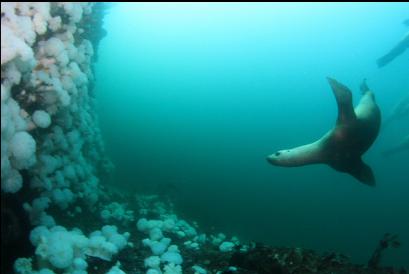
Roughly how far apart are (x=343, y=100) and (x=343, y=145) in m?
0.89

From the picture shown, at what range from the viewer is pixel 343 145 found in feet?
24.0

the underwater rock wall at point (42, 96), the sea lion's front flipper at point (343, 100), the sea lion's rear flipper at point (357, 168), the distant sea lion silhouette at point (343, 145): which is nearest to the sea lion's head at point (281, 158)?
the distant sea lion silhouette at point (343, 145)

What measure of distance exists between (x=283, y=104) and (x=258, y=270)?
80.3m

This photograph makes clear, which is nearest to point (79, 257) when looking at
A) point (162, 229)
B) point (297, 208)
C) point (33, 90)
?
point (33, 90)

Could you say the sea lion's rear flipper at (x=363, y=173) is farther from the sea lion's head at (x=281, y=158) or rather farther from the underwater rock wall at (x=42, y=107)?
the underwater rock wall at (x=42, y=107)

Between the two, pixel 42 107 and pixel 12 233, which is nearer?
pixel 12 233

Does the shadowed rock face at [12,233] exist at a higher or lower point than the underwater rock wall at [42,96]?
lower

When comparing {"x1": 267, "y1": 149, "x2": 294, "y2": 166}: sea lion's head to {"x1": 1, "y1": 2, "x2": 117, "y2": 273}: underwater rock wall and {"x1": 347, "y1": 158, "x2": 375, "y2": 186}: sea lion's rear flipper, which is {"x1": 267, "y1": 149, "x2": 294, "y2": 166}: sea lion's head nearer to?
{"x1": 347, "y1": 158, "x2": 375, "y2": 186}: sea lion's rear flipper

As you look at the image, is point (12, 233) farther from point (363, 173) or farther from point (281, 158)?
point (363, 173)

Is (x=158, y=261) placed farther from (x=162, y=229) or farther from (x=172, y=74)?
(x=172, y=74)

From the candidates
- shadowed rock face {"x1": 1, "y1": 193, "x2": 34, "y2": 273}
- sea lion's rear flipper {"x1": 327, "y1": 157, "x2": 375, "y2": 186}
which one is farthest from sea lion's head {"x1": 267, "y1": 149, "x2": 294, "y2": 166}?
shadowed rock face {"x1": 1, "y1": 193, "x2": 34, "y2": 273}

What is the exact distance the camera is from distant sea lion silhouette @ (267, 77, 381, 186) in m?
7.03

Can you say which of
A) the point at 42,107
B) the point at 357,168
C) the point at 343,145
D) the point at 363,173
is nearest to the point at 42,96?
the point at 42,107

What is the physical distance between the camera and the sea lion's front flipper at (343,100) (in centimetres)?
694
